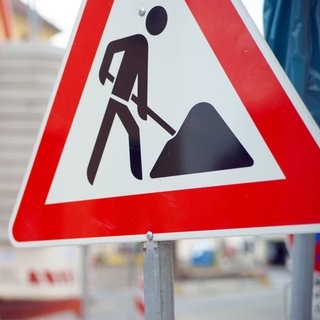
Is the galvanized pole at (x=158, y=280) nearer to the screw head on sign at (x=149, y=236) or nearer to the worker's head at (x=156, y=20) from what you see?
the screw head on sign at (x=149, y=236)

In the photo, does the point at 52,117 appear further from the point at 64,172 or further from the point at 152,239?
the point at 152,239

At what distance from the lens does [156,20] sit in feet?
4.67

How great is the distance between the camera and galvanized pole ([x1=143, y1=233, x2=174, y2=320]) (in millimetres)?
1338

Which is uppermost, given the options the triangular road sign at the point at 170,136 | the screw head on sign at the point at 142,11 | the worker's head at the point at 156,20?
the screw head on sign at the point at 142,11

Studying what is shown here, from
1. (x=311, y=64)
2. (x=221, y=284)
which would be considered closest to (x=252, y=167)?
(x=311, y=64)

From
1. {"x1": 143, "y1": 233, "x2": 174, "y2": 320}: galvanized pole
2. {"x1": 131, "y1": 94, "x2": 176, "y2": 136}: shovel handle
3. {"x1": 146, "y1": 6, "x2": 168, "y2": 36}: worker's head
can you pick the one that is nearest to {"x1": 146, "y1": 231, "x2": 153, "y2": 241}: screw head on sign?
{"x1": 143, "y1": 233, "x2": 174, "y2": 320}: galvanized pole

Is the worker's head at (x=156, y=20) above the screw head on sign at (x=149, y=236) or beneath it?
above

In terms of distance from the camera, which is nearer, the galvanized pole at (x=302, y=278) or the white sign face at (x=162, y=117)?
the white sign face at (x=162, y=117)

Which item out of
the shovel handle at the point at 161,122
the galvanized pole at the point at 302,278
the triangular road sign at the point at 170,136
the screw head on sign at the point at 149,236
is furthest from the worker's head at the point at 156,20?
the galvanized pole at the point at 302,278

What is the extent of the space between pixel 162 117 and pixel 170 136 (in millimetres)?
48

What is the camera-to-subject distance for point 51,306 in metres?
5.57

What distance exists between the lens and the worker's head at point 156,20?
4.62 ft

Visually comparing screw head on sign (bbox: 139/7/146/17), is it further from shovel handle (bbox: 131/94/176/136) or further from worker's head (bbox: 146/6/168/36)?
shovel handle (bbox: 131/94/176/136)

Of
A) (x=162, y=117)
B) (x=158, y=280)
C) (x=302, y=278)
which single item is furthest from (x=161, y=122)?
(x=302, y=278)
